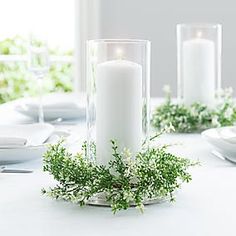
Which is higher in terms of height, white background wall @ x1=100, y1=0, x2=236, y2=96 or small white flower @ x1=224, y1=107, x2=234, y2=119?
white background wall @ x1=100, y1=0, x2=236, y2=96

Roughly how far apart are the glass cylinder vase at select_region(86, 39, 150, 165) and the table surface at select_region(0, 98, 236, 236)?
12cm

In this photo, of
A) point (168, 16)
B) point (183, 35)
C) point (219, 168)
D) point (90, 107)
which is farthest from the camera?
point (168, 16)

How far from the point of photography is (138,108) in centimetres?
119

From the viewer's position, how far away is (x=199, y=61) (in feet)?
6.92

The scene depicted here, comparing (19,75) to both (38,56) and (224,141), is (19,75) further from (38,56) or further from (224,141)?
(224,141)

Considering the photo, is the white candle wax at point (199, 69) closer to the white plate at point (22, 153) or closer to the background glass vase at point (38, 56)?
the background glass vase at point (38, 56)

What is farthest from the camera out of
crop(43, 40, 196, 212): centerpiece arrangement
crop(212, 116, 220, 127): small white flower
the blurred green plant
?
the blurred green plant

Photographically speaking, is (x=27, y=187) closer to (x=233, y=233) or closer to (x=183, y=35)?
(x=233, y=233)

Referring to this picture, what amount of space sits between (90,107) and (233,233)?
1.23ft

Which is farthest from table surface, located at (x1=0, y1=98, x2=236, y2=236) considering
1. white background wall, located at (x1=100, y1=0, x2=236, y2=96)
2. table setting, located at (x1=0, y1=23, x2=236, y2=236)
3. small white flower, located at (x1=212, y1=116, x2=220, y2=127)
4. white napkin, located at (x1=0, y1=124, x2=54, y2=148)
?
white background wall, located at (x1=100, y1=0, x2=236, y2=96)

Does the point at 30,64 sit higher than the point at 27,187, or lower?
higher

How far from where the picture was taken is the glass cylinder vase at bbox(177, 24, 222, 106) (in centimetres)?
211

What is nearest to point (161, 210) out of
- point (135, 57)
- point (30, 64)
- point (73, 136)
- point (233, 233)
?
point (233, 233)

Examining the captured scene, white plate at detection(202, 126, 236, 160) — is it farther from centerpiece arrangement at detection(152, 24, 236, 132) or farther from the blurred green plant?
the blurred green plant
